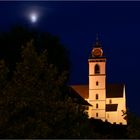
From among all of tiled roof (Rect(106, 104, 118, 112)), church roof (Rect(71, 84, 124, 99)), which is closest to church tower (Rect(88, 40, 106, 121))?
tiled roof (Rect(106, 104, 118, 112))

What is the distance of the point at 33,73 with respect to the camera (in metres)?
14.4

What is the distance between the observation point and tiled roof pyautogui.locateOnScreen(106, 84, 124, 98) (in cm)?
13175

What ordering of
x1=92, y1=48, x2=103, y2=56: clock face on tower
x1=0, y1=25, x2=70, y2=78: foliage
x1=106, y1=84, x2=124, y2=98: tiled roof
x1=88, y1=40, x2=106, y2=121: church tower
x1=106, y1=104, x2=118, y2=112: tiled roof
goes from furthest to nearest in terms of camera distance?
x1=92, y1=48, x2=103, y2=56: clock face on tower < x1=106, y1=84, x2=124, y2=98: tiled roof < x1=106, y1=104, x2=118, y2=112: tiled roof < x1=88, y1=40, x2=106, y2=121: church tower < x1=0, y1=25, x2=70, y2=78: foliage

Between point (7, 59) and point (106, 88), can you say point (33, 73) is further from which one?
point (106, 88)

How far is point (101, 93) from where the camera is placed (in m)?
128

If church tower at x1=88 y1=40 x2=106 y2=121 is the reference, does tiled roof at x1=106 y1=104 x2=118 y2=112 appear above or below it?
below

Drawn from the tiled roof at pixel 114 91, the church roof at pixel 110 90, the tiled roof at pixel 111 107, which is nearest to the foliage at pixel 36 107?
the tiled roof at pixel 111 107

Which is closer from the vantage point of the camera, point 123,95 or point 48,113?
point 48,113

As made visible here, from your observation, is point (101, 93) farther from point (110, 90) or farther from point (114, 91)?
point (114, 91)

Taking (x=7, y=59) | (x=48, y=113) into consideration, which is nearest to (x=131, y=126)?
(x=48, y=113)

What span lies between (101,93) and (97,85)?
202 cm

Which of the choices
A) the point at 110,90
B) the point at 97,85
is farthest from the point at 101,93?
the point at 110,90

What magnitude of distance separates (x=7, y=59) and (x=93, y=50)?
4016 inches

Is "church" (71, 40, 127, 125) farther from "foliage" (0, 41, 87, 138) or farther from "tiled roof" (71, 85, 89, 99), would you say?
"foliage" (0, 41, 87, 138)
